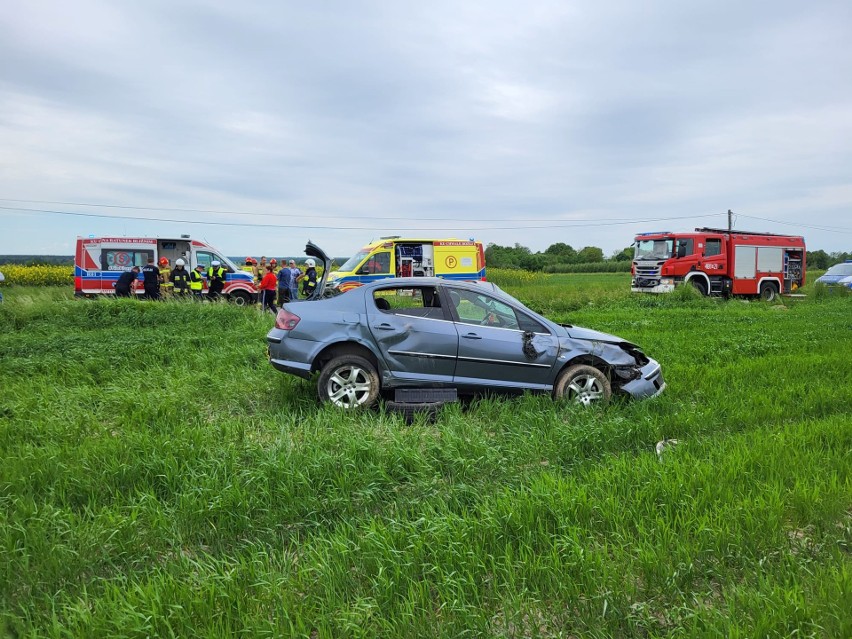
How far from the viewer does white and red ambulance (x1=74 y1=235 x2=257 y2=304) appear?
17.9 meters

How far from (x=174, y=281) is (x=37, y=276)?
74.9 ft

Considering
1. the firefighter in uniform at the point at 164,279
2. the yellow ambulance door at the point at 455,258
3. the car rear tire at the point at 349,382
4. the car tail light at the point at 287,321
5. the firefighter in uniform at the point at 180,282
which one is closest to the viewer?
the car rear tire at the point at 349,382

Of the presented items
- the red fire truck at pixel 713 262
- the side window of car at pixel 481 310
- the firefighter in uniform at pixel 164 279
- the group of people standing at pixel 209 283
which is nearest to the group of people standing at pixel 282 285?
the group of people standing at pixel 209 283

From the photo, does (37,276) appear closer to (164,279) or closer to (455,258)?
(164,279)

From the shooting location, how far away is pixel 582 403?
19.3 ft

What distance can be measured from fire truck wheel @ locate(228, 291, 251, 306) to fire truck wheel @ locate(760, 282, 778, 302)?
71.4ft

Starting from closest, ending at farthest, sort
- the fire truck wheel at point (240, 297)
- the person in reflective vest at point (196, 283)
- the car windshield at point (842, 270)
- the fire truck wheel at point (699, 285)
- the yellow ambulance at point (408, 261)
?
the person in reflective vest at point (196, 283), the yellow ambulance at point (408, 261), the fire truck wheel at point (240, 297), the fire truck wheel at point (699, 285), the car windshield at point (842, 270)

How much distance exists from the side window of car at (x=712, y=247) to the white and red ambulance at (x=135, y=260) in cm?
1813

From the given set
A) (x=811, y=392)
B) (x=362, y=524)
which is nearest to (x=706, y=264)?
(x=811, y=392)

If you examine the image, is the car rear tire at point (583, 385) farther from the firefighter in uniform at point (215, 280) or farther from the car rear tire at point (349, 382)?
the firefighter in uniform at point (215, 280)

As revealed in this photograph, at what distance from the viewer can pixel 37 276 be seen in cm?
3256

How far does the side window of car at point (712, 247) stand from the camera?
2272 cm

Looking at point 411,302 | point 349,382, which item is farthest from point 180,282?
point 349,382

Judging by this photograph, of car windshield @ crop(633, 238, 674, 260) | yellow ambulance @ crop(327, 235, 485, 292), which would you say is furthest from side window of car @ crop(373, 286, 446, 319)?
car windshield @ crop(633, 238, 674, 260)
